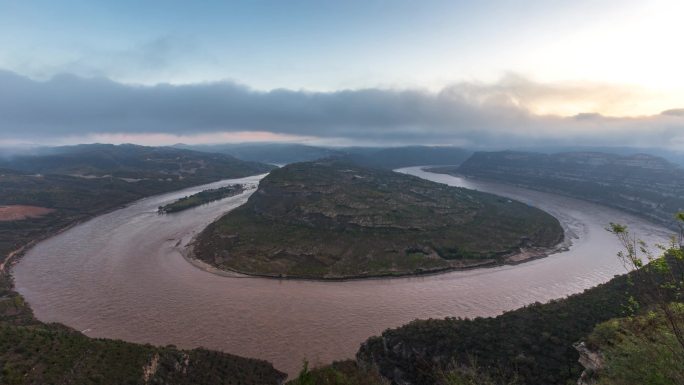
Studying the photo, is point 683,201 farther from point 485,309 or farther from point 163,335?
point 163,335

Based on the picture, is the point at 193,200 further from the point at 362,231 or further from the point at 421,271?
the point at 421,271

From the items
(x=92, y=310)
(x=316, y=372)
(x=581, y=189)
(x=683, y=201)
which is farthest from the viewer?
(x=581, y=189)

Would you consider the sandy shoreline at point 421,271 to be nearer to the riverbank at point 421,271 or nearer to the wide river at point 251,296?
the riverbank at point 421,271

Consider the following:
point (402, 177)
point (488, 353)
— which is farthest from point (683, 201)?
point (488, 353)

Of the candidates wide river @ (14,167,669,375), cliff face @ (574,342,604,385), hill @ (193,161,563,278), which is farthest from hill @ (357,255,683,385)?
hill @ (193,161,563,278)

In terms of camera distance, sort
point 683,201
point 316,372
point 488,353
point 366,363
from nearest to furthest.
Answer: point 316,372 → point 488,353 → point 366,363 → point 683,201

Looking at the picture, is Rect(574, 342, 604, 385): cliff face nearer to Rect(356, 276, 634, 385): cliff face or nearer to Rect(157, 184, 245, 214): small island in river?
Rect(356, 276, 634, 385): cliff face

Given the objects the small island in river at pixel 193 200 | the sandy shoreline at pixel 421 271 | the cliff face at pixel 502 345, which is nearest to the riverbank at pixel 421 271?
the sandy shoreline at pixel 421 271
